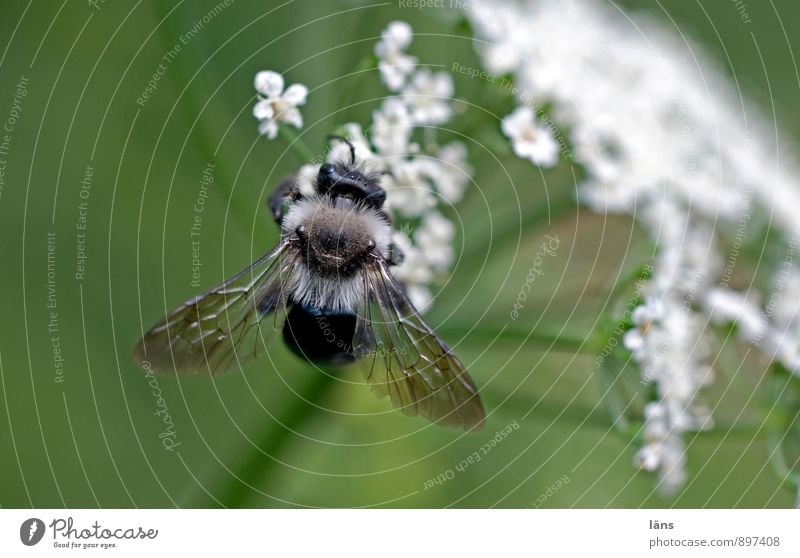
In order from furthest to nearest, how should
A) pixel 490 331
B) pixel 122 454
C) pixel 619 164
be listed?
pixel 122 454
pixel 619 164
pixel 490 331

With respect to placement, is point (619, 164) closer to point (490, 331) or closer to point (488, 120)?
point (488, 120)

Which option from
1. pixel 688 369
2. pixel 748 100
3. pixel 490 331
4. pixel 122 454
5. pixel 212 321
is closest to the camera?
pixel 212 321

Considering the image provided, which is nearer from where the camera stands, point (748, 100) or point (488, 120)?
point (488, 120)

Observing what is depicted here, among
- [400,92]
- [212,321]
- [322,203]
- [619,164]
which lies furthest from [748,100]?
[212,321]

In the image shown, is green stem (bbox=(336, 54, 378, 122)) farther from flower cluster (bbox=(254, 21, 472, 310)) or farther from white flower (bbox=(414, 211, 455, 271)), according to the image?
white flower (bbox=(414, 211, 455, 271))

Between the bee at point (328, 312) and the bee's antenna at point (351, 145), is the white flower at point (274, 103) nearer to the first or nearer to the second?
the bee's antenna at point (351, 145)

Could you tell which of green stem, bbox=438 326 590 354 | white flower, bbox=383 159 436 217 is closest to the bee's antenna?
white flower, bbox=383 159 436 217
